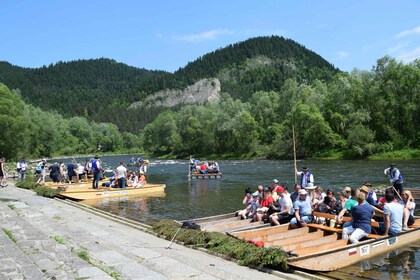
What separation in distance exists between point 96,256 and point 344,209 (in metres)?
8.52

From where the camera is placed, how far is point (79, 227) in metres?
13.9

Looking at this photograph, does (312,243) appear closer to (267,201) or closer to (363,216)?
(363,216)

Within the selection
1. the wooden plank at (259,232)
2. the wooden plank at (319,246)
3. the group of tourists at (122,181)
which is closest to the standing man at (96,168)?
the group of tourists at (122,181)

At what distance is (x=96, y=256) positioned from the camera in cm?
989

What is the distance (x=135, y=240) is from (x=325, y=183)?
24981mm

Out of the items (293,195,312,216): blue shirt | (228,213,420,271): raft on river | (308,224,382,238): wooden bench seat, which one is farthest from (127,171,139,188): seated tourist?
(308,224,382,238): wooden bench seat

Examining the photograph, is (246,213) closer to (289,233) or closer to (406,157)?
(289,233)

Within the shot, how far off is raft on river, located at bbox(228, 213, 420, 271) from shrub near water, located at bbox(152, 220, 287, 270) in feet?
1.18

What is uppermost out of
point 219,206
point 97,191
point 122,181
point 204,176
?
point 122,181

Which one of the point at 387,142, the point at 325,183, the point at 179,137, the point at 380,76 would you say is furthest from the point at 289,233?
the point at 179,137

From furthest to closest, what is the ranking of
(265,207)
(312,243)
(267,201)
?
(267,201) < (265,207) < (312,243)

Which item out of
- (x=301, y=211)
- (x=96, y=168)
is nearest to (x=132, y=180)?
(x=96, y=168)

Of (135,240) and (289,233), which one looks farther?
(289,233)

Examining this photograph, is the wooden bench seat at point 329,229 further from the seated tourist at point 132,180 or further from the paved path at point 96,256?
the seated tourist at point 132,180
